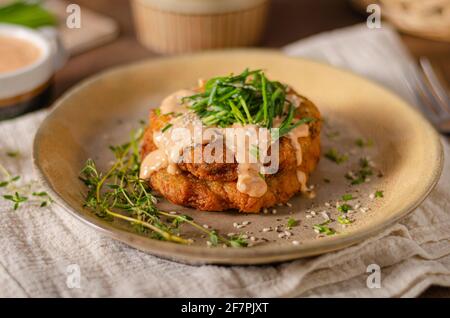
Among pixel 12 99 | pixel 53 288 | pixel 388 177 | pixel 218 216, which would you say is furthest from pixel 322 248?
pixel 12 99

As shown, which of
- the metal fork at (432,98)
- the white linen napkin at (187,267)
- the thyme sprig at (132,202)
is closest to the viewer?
the white linen napkin at (187,267)

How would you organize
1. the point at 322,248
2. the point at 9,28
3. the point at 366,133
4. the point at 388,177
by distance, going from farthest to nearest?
the point at 9,28
the point at 366,133
the point at 388,177
the point at 322,248

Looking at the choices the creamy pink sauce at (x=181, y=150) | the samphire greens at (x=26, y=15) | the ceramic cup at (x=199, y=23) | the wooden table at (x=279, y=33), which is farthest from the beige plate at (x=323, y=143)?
the samphire greens at (x=26, y=15)

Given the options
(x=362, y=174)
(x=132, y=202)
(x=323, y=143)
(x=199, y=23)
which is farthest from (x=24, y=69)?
(x=362, y=174)

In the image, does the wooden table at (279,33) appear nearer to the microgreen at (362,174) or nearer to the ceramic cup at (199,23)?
the ceramic cup at (199,23)

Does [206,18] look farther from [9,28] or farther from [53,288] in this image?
[53,288]

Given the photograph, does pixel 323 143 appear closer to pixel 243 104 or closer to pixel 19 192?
pixel 243 104
